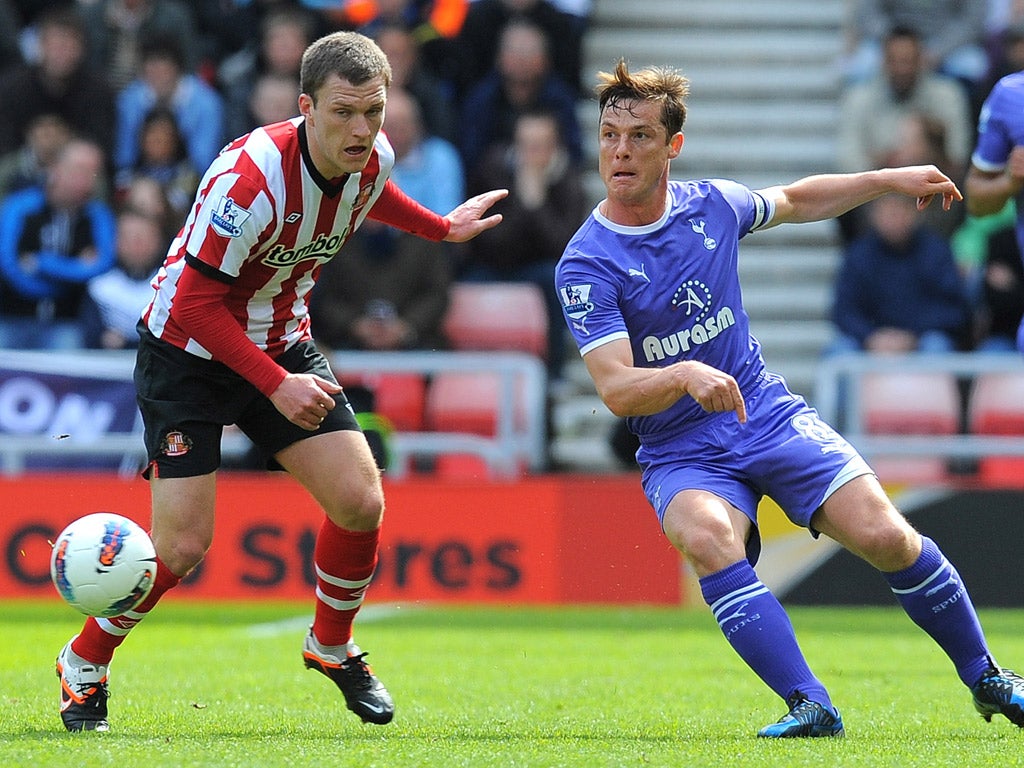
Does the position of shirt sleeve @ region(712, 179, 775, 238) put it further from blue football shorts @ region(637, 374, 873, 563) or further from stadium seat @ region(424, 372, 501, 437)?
stadium seat @ region(424, 372, 501, 437)

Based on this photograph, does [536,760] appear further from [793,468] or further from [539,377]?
[539,377]

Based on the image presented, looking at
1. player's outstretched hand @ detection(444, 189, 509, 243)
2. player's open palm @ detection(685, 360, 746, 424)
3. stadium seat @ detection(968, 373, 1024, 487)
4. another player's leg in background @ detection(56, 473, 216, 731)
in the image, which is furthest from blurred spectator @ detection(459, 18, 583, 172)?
player's open palm @ detection(685, 360, 746, 424)

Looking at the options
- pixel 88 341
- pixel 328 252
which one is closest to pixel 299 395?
pixel 328 252

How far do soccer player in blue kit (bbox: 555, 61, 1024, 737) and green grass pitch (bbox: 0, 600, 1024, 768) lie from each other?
35 centimetres

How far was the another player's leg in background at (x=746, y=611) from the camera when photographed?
550 cm

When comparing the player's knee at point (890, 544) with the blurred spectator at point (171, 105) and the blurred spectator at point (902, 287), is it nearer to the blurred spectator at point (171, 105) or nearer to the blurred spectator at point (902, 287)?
the blurred spectator at point (902, 287)

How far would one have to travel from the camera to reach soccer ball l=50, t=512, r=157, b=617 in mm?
5609

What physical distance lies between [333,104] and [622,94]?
3.17 ft

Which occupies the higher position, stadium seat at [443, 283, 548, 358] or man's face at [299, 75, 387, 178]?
man's face at [299, 75, 387, 178]

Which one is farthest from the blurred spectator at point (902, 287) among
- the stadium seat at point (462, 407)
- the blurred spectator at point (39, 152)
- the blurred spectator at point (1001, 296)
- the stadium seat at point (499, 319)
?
the blurred spectator at point (39, 152)

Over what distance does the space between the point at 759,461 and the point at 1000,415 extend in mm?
6767

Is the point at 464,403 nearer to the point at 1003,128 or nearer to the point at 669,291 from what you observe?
the point at 1003,128

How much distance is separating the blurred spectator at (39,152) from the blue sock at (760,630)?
30.1 feet

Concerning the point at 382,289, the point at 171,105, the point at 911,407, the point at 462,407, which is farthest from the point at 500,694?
the point at 171,105
